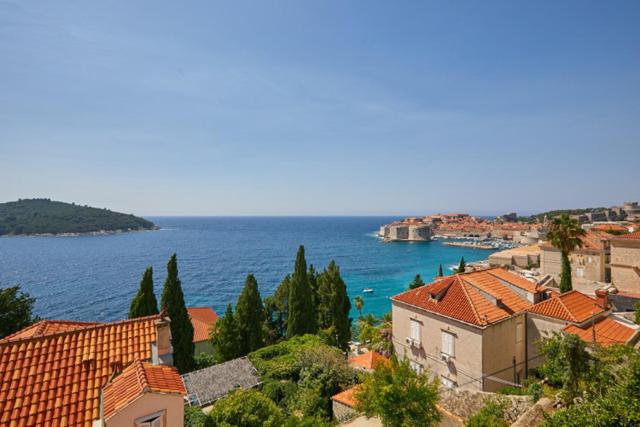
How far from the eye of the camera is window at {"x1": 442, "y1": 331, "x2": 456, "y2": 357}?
20.1 meters

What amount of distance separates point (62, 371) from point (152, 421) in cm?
410

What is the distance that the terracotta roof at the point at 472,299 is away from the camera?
778 inches

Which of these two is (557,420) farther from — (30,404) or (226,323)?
(226,323)

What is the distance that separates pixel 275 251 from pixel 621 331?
11342cm

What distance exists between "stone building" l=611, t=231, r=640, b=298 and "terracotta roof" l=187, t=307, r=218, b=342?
154 ft

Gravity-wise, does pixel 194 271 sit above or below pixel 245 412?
below

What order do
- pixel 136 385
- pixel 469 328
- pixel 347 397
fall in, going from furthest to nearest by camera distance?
1. pixel 469 328
2. pixel 347 397
3. pixel 136 385

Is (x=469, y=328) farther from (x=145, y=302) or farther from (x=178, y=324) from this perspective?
(x=145, y=302)


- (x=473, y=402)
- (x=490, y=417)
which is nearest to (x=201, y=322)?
(x=473, y=402)

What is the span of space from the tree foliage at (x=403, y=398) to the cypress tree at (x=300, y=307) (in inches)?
783

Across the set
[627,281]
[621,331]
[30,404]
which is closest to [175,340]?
[30,404]

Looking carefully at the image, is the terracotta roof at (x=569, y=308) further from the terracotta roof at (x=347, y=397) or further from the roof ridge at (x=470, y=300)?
the terracotta roof at (x=347, y=397)

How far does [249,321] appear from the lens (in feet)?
102

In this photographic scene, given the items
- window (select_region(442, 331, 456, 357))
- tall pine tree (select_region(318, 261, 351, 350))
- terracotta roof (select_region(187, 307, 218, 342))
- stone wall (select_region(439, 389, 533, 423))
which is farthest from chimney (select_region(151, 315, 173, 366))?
terracotta roof (select_region(187, 307, 218, 342))
